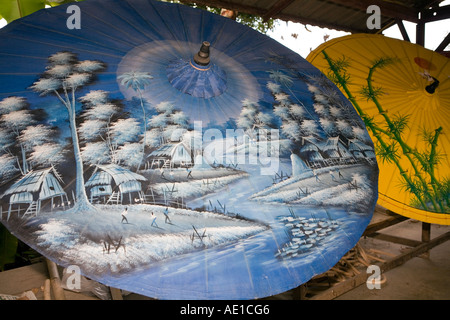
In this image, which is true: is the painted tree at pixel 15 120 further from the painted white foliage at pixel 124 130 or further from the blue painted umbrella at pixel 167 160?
the painted white foliage at pixel 124 130

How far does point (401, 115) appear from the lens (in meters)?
2.64

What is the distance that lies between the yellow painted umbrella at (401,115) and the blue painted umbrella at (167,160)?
2.60ft

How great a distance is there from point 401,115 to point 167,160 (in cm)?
226

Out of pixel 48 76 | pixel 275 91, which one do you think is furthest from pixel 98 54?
pixel 275 91

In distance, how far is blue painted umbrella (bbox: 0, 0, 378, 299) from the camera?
1060 mm

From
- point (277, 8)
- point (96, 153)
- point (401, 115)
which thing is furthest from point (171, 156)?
point (277, 8)

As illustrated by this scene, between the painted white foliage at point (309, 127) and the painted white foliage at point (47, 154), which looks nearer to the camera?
the painted white foliage at point (47, 154)

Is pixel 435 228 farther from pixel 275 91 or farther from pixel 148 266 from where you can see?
pixel 148 266

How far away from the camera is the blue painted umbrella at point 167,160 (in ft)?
3.48

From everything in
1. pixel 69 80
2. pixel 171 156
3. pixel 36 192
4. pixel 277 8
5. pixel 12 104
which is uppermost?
pixel 277 8

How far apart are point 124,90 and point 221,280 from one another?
3.01 ft

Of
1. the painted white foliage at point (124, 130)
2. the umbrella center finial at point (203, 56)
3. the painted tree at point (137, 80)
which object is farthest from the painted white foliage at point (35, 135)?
the umbrella center finial at point (203, 56)

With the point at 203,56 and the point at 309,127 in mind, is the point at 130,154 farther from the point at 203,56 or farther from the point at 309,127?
the point at 309,127

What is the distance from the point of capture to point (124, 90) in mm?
1386
